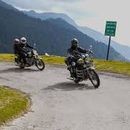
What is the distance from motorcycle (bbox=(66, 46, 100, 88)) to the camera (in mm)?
23375

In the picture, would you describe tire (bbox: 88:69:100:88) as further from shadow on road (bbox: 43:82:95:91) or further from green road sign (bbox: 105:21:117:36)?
green road sign (bbox: 105:21:117:36)

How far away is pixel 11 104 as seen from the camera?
1619cm

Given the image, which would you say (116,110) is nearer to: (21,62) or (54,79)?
(54,79)

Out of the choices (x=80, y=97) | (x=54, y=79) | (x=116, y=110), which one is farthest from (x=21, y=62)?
(x=116, y=110)

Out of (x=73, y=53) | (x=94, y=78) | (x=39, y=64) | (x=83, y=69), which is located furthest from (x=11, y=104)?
(x=39, y=64)

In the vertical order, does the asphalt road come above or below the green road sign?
below

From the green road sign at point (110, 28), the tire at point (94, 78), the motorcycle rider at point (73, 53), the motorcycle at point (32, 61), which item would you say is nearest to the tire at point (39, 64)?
the motorcycle at point (32, 61)

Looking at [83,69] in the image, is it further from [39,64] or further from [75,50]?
[39,64]

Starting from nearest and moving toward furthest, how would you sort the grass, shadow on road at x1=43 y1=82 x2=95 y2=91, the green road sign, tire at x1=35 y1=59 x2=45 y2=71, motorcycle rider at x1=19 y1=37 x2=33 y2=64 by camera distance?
the grass < shadow on road at x1=43 y1=82 x2=95 y2=91 < tire at x1=35 y1=59 x2=45 y2=71 < motorcycle rider at x1=19 y1=37 x2=33 y2=64 < the green road sign

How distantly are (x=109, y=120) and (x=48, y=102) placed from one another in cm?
420

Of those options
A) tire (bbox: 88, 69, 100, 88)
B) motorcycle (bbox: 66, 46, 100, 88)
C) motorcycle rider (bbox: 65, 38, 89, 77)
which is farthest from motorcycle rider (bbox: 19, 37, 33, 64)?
tire (bbox: 88, 69, 100, 88)

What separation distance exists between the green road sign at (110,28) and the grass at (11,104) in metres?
20.0

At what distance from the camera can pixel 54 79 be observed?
25922 millimetres

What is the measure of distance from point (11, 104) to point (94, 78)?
7787 mm
